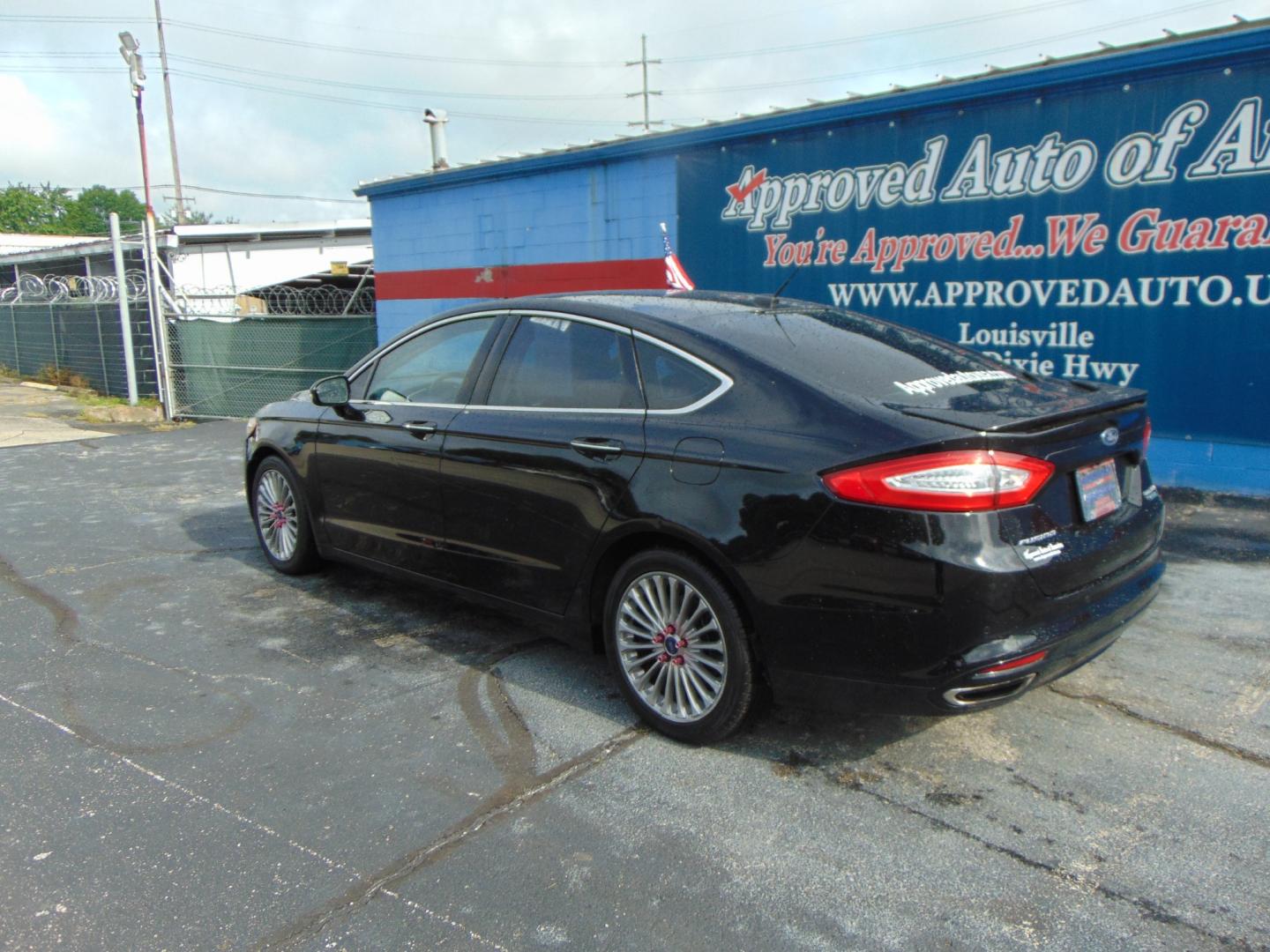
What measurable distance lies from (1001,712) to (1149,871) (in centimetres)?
104

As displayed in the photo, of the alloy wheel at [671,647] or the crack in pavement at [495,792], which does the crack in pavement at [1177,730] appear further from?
the crack in pavement at [495,792]

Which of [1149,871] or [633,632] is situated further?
[633,632]

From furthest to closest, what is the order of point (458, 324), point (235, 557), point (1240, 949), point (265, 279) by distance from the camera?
point (265, 279), point (235, 557), point (458, 324), point (1240, 949)

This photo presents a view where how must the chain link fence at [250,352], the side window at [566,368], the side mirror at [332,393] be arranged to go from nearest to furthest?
the side window at [566,368], the side mirror at [332,393], the chain link fence at [250,352]

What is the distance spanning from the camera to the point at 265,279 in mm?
27094

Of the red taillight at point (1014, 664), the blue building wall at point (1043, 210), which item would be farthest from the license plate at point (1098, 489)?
the blue building wall at point (1043, 210)

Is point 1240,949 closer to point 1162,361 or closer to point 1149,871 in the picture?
point 1149,871

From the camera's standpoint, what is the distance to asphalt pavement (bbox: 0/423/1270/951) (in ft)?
8.48

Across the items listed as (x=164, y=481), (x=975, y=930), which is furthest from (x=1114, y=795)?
(x=164, y=481)

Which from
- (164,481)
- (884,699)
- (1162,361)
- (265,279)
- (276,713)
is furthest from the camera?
(265,279)

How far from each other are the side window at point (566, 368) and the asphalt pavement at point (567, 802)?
1241 mm

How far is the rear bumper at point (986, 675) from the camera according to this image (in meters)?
2.93

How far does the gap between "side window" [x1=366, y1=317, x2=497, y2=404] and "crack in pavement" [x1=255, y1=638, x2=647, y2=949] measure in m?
1.32

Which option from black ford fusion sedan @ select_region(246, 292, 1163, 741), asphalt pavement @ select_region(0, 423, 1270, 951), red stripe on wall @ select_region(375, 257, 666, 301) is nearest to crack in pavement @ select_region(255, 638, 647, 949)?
asphalt pavement @ select_region(0, 423, 1270, 951)
